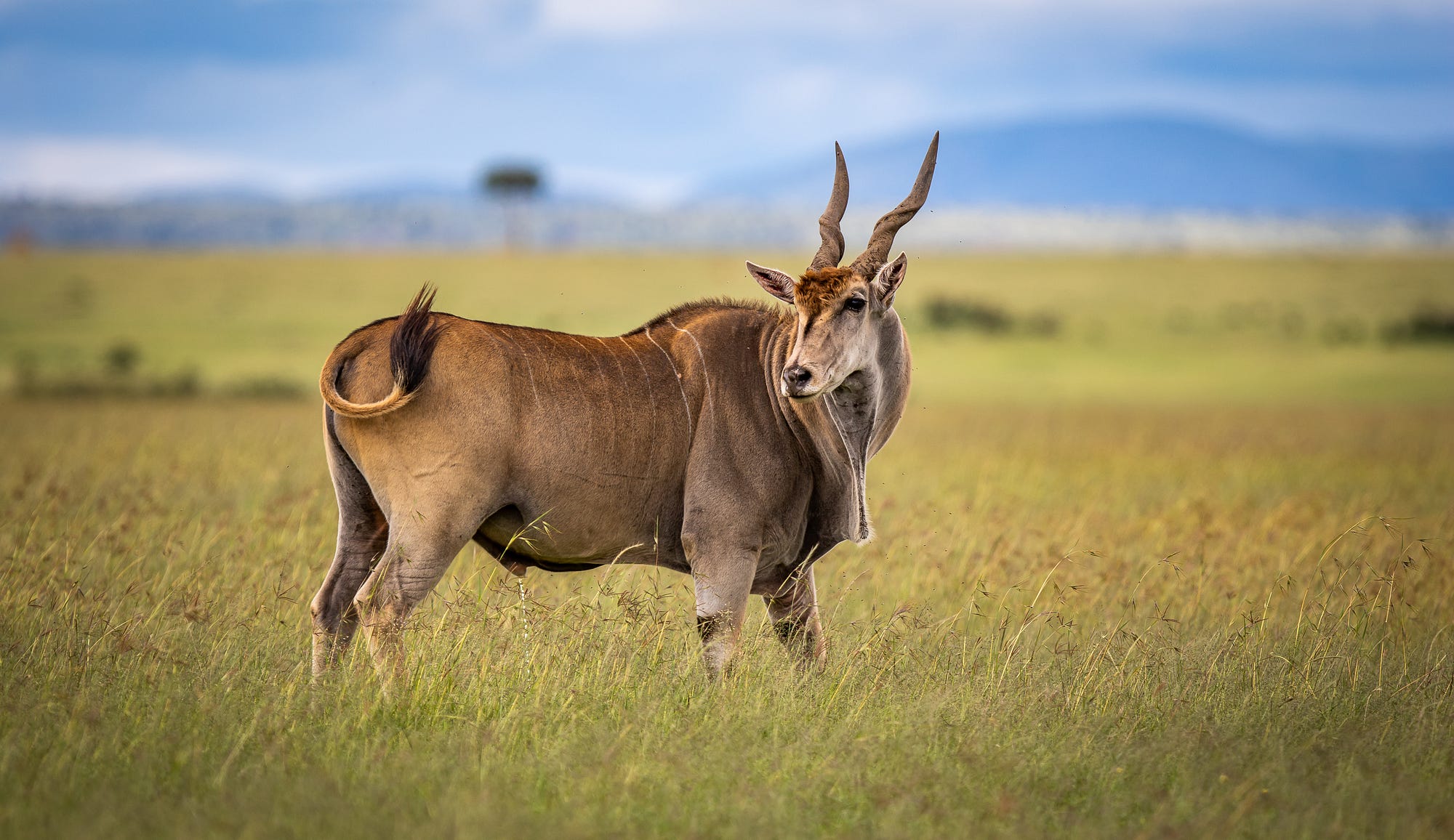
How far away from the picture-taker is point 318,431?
63.3 feet

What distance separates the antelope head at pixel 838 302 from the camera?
6121 millimetres

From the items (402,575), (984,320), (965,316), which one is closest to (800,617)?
(402,575)

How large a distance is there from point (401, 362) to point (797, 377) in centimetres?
178

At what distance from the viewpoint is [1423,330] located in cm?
4269

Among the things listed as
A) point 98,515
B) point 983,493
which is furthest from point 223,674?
point 983,493

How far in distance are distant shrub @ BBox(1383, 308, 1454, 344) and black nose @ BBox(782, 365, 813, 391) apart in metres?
40.2

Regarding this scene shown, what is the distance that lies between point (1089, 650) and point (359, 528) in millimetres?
3671

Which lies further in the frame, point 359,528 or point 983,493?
point 983,493

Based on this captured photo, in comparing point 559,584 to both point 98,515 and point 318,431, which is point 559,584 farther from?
point 318,431

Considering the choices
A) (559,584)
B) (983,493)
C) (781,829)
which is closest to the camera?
(781,829)

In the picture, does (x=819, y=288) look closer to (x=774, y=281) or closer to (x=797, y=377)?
(x=774, y=281)

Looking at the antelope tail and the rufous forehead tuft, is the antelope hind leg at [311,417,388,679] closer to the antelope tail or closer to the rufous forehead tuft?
the antelope tail

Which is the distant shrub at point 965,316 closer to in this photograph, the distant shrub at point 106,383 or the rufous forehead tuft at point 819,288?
the distant shrub at point 106,383

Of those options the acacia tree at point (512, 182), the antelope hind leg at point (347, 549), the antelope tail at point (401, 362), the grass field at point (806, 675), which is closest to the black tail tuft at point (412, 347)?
the antelope tail at point (401, 362)
